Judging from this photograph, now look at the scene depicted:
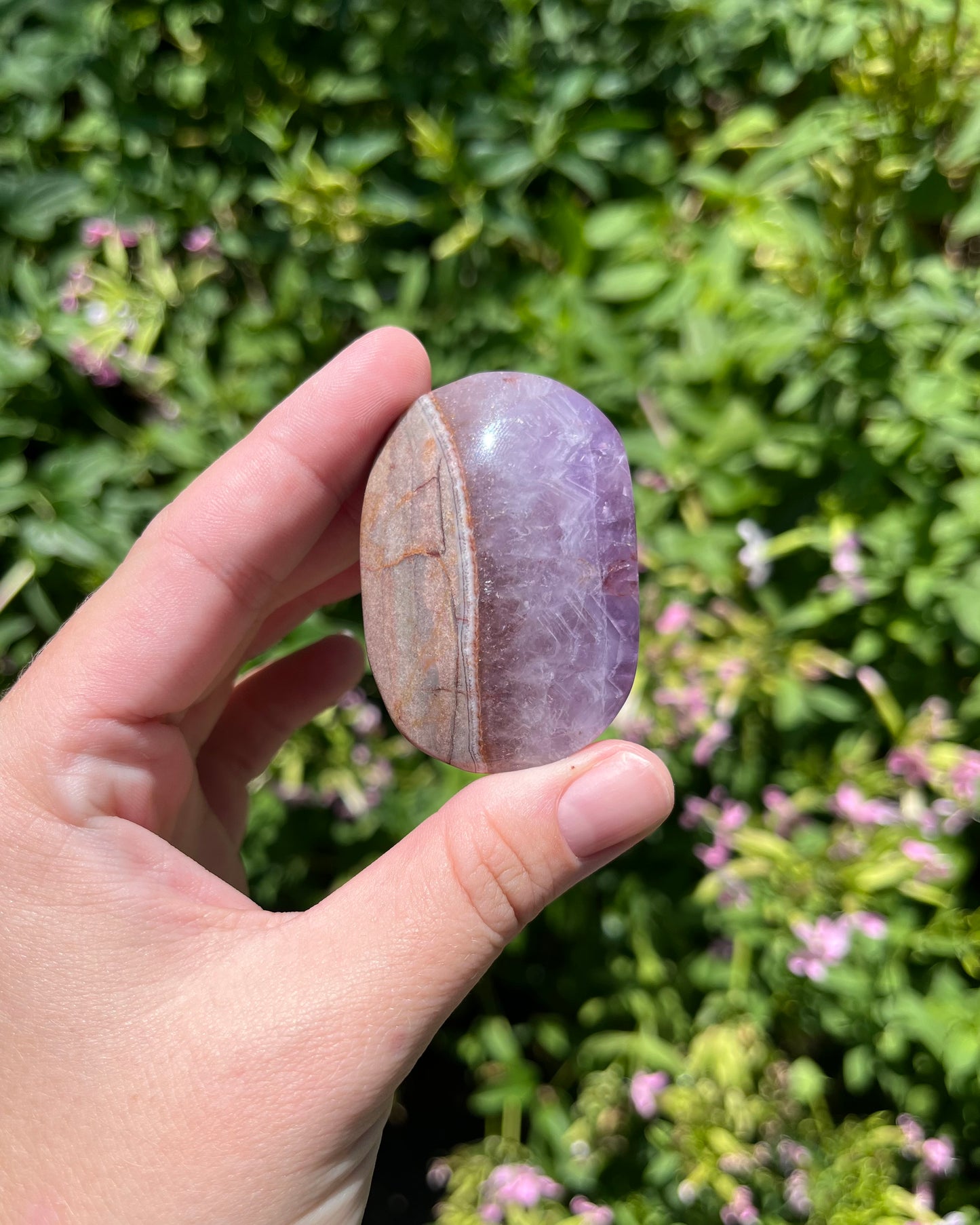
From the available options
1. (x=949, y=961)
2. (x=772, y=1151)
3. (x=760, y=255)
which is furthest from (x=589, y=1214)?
(x=760, y=255)

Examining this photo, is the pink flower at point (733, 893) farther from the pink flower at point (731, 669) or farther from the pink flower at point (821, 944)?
the pink flower at point (731, 669)

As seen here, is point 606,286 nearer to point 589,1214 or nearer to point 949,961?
point 949,961

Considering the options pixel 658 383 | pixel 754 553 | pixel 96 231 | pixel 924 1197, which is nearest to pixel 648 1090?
pixel 924 1197

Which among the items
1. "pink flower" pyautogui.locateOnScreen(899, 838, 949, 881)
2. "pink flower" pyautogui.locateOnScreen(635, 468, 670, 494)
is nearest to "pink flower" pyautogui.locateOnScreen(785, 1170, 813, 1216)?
"pink flower" pyautogui.locateOnScreen(899, 838, 949, 881)

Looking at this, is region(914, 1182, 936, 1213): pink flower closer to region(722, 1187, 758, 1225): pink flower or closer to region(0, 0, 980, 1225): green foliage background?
region(0, 0, 980, 1225): green foliage background

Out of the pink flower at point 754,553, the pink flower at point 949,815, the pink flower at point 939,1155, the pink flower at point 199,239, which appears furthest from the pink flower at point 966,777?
the pink flower at point 199,239

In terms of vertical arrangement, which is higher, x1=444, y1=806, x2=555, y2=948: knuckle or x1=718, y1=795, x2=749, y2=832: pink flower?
x1=444, y1=806, x2=555, y2=948: knuckle
